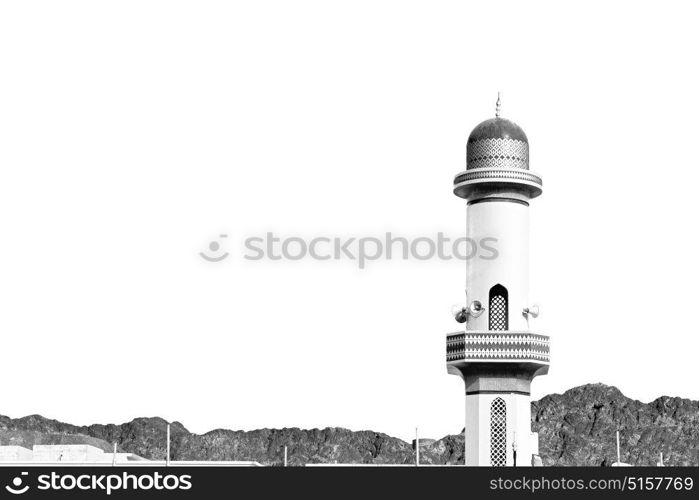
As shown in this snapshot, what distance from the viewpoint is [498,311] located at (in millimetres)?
54844

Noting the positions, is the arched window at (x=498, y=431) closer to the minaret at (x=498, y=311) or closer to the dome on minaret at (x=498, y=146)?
the minaret at (x=498, y=311)

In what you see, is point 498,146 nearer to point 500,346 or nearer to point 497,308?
point 497,308

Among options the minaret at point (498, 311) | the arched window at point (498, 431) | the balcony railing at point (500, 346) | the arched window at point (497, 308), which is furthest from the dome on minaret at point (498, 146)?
the arched window at point (498, 431)

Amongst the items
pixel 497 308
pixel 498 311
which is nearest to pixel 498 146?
pixel 497 308

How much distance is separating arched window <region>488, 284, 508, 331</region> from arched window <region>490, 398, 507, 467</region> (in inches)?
→ 108

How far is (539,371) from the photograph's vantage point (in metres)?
54.4

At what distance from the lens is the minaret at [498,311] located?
53625mm

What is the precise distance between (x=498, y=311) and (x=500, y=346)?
180cm
